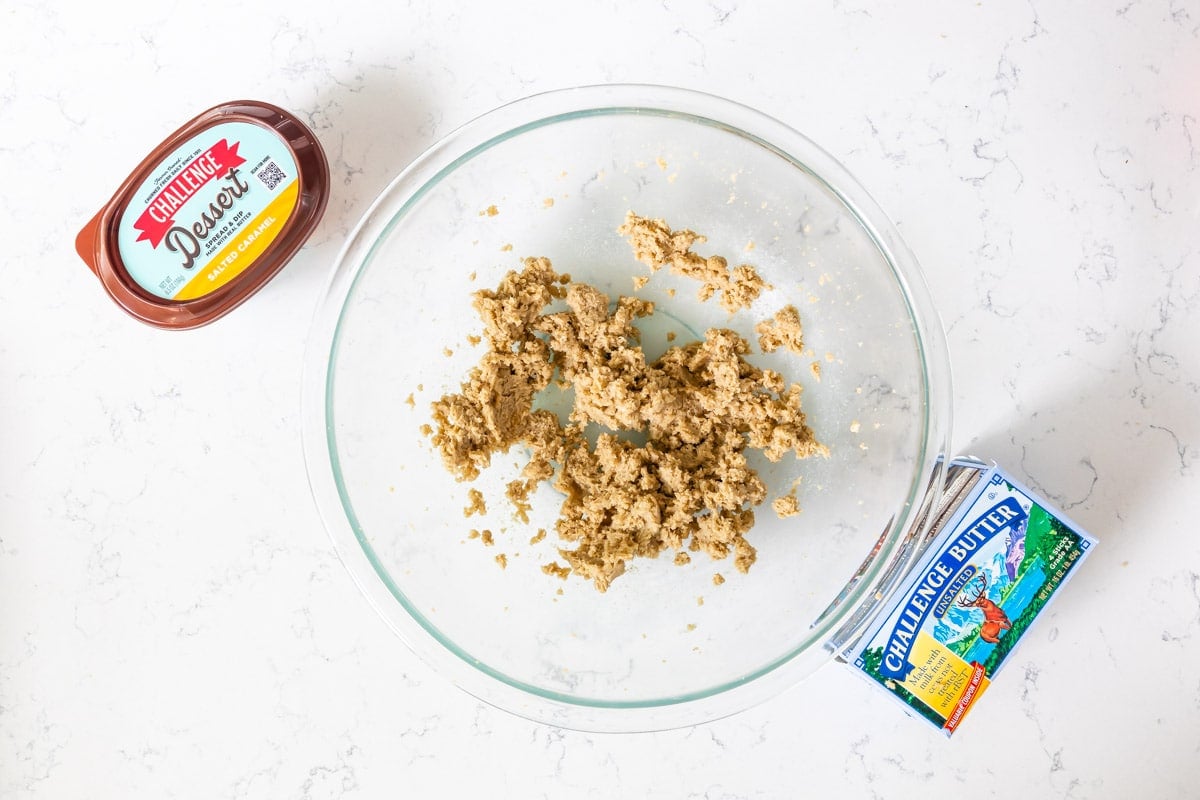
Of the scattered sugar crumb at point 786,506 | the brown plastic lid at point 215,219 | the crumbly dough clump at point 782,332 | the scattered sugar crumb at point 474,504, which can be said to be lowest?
the scattered sugar crumb at point 474,504

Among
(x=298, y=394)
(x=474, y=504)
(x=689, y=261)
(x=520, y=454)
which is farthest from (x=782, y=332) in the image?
(x=298, y=394)

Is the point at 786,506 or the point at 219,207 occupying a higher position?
the point at 786,506

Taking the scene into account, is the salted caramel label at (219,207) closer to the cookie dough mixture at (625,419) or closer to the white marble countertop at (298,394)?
the white marble countertop at (298,394)

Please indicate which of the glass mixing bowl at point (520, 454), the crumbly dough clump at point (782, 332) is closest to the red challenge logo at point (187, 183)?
the glass mixing bowl at point (520, 454)

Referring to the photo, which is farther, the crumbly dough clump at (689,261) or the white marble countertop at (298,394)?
the white marble countertop at (298,394)

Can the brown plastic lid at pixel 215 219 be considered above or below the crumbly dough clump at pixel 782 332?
below

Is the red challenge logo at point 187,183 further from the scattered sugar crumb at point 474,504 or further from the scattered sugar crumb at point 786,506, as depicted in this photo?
the scattered sugar crumb at point 786,506

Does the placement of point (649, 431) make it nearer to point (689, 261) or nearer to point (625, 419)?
point (625, 419)

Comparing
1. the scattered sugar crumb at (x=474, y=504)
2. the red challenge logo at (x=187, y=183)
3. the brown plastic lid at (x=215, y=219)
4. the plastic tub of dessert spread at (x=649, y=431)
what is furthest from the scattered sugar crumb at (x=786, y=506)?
the red challenge logo at (x=187, y=183)

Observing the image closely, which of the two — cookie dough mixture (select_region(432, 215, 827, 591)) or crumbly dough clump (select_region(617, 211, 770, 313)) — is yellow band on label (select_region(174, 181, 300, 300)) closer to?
cookie dough mixture (select_region(432, 215, 827, 591))
